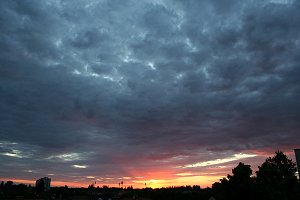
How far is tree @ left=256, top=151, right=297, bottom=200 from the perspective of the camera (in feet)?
146

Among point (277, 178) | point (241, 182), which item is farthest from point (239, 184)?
point (277, 178)

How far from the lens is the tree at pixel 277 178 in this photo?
146ft

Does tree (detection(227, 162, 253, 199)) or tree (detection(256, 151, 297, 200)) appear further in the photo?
tree (detection(227, 162, 253, 199))

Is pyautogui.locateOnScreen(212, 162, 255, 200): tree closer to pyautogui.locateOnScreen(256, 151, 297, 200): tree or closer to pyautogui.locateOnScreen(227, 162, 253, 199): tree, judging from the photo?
pyautogui.locateOnScreen(227, 162, 253, 199): tree

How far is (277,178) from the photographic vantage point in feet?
154

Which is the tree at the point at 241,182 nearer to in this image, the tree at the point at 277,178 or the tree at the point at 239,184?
the tree at the point at 239,184

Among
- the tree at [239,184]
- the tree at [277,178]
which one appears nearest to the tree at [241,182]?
the tree at [239,184]

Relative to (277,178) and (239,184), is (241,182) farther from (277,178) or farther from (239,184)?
(277,178)

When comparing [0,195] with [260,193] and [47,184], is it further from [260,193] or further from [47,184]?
[260,193]

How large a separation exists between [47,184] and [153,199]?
183 ft

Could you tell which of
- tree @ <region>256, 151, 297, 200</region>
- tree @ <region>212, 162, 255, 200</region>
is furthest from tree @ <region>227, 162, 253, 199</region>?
tree @ <region>256, 151, 297, 200</region>

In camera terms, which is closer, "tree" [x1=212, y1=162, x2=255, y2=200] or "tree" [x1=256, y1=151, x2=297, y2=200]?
"tree" [x1=256, y1=151, x2=297, y2=200]

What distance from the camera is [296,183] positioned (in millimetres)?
45000

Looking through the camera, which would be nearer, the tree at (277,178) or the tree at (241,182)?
the tree at (277,178)
